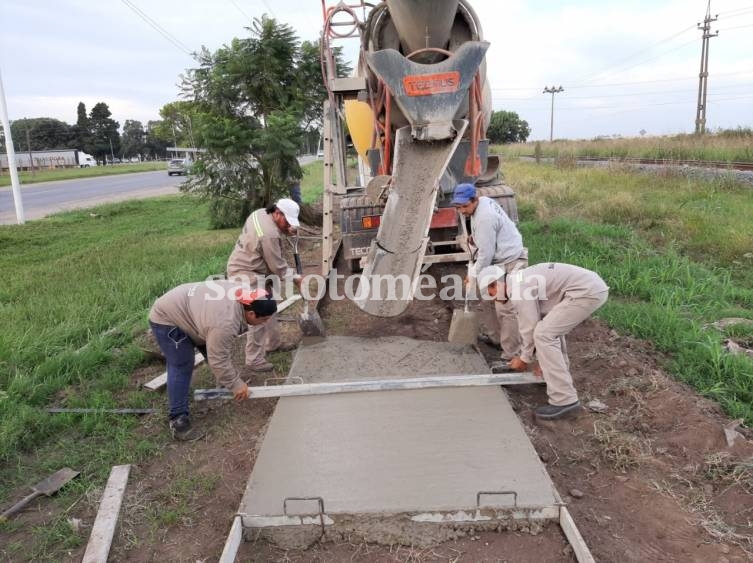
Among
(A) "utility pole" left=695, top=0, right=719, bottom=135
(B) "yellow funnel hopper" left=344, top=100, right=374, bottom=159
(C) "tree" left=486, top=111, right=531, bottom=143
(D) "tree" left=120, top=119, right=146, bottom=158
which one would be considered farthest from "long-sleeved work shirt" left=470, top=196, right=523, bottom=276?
(D) "tree" left=120, top=119, right=146, bottom=158

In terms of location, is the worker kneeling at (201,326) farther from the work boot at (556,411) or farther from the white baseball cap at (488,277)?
the work boot at (556,411)

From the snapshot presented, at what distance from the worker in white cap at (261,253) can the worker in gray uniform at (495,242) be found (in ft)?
4.71

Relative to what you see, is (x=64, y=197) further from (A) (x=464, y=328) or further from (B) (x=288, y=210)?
(A) (x=464, y=328)

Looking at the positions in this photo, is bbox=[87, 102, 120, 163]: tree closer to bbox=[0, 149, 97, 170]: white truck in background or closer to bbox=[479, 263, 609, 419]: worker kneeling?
bbox=[0, 149, 97, 170]: white truck in background

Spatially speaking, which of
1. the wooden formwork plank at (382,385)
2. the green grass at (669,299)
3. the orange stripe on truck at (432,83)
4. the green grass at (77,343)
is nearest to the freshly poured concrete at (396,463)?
the wooden formwork plank at (382,385)

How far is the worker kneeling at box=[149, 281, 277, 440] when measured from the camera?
3.43m

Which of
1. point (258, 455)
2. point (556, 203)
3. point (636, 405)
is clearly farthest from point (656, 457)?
point (556, 203)

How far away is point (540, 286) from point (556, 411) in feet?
2.81

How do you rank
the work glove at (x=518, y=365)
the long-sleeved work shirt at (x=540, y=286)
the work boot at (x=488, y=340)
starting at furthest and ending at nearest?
the work boot at (x=488, y=340)
the work glove at (x=518, y=365)
the long-sleeved work shirt at (x=540, y=286)

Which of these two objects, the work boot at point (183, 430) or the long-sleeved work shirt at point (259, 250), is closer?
the work boot at point (183, 430)

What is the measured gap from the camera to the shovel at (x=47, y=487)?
301cm

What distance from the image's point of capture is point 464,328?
14.6 ft

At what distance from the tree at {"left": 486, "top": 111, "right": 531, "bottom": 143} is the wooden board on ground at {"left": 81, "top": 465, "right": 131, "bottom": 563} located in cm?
5299

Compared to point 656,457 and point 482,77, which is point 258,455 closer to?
point 656,457
